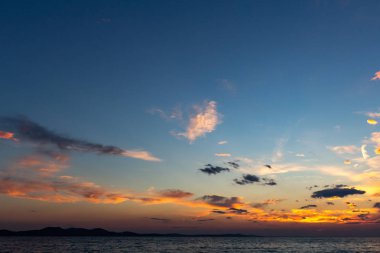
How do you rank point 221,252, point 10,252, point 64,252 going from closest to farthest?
point 10,252
point 64,252
point 221,252

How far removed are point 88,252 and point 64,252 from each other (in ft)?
28.0

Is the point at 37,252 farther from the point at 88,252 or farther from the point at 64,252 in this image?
the point at 88,252

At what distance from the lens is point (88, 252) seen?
420ft

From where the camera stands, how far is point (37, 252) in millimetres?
119875

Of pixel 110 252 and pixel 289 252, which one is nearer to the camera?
pixel 110 252

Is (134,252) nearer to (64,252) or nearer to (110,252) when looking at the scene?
(110,252)

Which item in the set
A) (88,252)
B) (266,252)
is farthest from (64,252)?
(266,252)

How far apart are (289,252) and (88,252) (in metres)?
83.5

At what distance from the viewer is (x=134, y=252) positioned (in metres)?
131

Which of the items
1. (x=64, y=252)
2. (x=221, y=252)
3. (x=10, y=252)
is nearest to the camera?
(x=10, y=252)

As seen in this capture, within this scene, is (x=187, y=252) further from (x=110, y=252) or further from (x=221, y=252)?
(x=110, y=252)

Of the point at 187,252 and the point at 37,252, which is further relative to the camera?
the point at 187,252

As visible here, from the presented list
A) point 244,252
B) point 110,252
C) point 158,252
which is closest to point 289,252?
point 244,252

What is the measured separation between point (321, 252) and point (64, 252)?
337 ft
